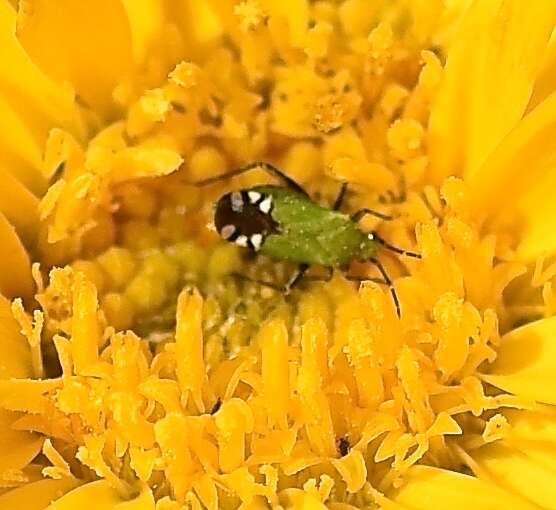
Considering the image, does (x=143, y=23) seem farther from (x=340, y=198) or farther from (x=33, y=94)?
(x=340, y=198)

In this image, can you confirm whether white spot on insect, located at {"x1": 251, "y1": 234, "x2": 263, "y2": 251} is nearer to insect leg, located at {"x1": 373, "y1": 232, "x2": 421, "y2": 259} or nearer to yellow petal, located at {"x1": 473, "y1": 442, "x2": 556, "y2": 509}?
insect leg, located at {"x1": 373, "y1": 232, "x2": 421, "y2": 259}

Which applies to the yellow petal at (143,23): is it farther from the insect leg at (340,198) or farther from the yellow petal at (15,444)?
the yellow petal at (15,444)


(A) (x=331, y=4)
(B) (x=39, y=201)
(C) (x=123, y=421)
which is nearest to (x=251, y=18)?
(A) (x=331, y=4)

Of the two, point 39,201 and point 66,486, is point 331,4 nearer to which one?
point 39,201

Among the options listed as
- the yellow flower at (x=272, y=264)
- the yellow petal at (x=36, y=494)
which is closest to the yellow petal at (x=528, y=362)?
the yellow flower at (x=272, y=264)

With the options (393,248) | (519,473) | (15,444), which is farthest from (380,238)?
(15,444)

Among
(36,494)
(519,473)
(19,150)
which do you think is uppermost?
(19,150)

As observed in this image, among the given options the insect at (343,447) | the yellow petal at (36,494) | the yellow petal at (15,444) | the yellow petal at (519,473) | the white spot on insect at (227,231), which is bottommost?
the yellow petal at (519,473)
